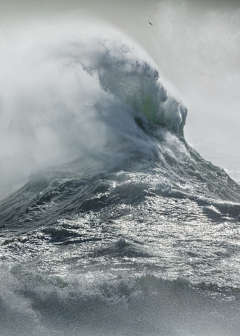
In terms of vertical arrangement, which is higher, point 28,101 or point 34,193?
point 28,101

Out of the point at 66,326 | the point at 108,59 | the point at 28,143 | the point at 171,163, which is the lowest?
the point at 66,326

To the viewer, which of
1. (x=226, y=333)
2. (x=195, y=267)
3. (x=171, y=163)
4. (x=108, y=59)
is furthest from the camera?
(x=108, y=59)

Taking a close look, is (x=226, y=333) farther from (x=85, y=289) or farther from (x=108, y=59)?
(x=108, y=59)

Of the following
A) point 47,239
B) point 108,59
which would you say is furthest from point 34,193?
point 108,59

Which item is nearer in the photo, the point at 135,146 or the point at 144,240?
the point at 144,240

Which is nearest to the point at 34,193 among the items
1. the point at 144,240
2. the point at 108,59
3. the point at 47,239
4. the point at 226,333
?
the point at 47,239

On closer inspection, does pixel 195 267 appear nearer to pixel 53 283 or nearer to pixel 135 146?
pixel 53 283

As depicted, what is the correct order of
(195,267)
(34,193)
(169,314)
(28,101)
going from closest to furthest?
1. (169,314)
2. (195,267)
3. (34,193)
4. (28,101)
